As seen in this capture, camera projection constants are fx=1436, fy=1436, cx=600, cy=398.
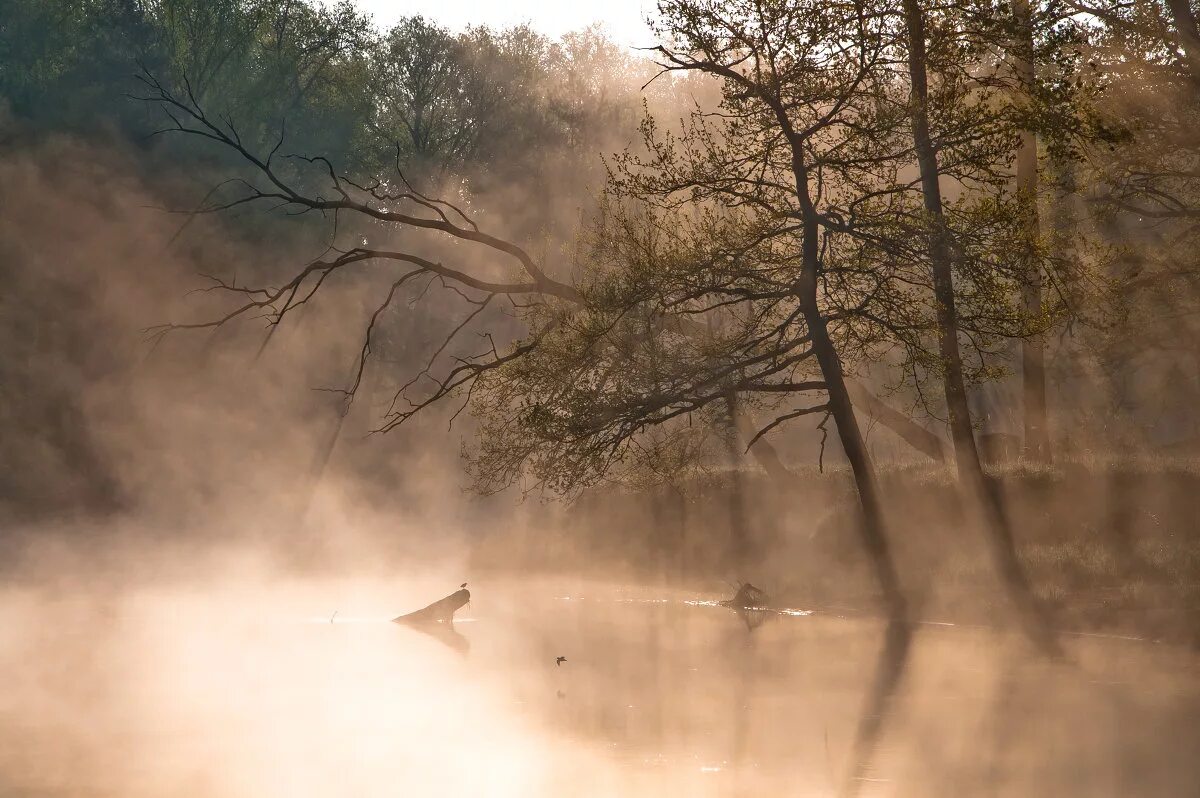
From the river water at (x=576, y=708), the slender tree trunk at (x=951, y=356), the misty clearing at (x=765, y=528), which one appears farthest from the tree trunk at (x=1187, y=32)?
the river water at (x=576, y=708)

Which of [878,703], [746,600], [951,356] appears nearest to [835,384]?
[951,356]

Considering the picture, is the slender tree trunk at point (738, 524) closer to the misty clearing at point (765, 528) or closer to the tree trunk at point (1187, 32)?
the misty clearing at point (765, 528)

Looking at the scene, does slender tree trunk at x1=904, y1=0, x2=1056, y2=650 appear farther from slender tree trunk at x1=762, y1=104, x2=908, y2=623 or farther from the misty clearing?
slender tree trunk at x1=762, y1=104, x2=908, y2=623

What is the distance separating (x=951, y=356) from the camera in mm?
18312

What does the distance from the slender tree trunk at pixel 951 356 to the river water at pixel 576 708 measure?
1.00m

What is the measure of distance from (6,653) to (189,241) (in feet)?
89.8

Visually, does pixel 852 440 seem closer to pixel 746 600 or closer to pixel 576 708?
pixel 746 600

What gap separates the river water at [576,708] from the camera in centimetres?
1086

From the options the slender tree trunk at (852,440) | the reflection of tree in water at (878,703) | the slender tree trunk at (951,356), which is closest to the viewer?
the reflection of tree in water at (878,703)

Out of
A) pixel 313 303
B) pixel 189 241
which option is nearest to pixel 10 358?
pixel 189 241

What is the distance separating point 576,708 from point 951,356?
737 cm

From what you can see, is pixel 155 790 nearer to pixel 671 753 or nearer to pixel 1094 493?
pixel 671 753

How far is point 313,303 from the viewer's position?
49.3 meters

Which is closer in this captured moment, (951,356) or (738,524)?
(951,356)
